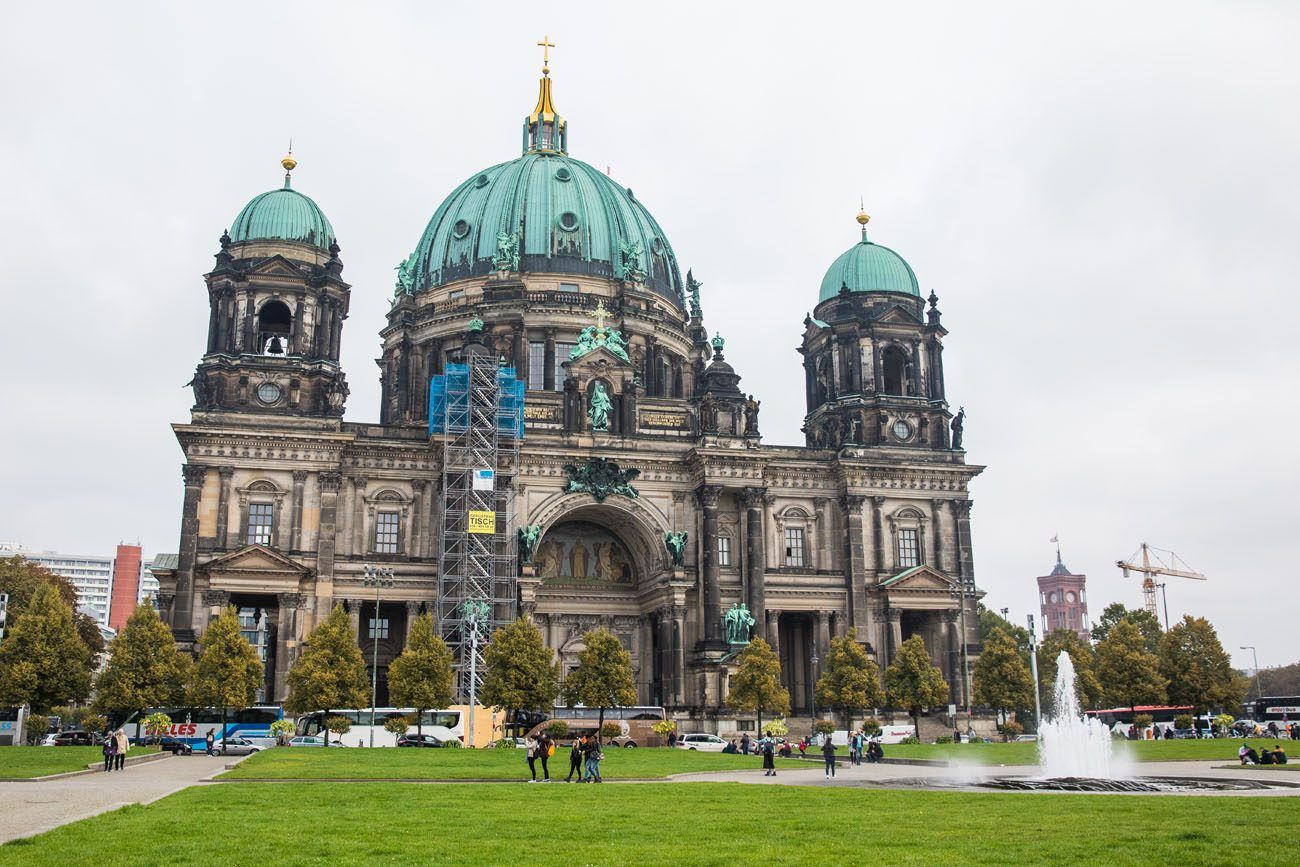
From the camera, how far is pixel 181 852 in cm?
1777

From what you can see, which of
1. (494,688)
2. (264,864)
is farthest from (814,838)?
(494,688)

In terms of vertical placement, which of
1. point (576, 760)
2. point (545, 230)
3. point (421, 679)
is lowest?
point (576, 760)

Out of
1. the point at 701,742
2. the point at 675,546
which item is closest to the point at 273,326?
the point at 675,546

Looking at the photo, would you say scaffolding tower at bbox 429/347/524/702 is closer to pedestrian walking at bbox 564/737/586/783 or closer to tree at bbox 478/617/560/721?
tree at bbox 478/617/560/721

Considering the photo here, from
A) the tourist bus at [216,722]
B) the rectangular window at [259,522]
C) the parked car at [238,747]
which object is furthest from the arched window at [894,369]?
the parked car at [238,747]

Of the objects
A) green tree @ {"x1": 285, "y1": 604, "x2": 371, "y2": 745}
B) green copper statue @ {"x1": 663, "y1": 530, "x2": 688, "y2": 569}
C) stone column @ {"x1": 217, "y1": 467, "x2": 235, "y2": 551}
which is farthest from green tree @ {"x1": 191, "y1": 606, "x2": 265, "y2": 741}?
green copper statue @ {"x1": 663, "y1": 530, "x2": 688, "y2": 569}

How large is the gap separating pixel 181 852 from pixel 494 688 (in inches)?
1576

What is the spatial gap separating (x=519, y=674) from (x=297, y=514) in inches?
726

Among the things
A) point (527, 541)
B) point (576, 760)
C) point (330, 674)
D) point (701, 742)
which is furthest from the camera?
point (527, 541)

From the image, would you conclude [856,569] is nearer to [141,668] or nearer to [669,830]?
[141,668]

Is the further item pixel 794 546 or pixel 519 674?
pixel 794 546

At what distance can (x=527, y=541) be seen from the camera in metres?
69.8

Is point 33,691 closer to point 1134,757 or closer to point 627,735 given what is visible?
point 627,735

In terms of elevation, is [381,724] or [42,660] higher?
[42,660]
